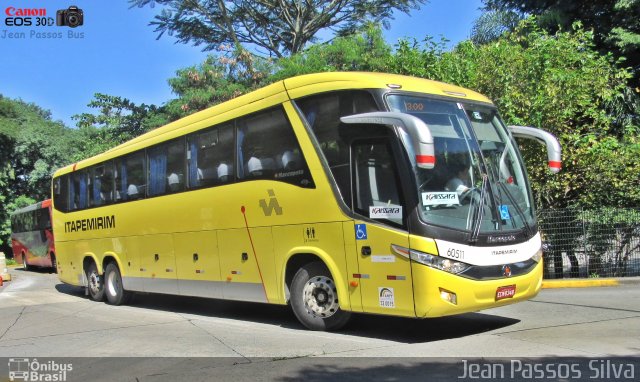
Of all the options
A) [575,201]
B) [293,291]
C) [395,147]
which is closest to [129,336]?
[293,291]

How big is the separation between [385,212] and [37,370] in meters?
4.49

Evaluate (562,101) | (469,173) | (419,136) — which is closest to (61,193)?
(469,173)

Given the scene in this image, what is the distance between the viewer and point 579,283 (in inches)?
517

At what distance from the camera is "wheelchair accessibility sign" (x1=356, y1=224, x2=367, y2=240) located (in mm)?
7332

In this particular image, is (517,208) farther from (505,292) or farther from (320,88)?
(320,88)

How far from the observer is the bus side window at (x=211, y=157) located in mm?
9633

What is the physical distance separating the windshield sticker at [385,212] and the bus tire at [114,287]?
26.7 ft

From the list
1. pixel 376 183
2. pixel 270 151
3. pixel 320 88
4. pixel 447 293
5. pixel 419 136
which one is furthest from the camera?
pixel 270 151

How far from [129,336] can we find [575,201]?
38.1 feet

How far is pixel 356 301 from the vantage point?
749 cm

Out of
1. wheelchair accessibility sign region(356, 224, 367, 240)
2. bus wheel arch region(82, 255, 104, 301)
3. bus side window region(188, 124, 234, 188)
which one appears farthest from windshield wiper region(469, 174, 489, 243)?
bus wheel arch region(82, 255, 104, 301)

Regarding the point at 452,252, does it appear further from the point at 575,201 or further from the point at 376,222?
the point at 575,201

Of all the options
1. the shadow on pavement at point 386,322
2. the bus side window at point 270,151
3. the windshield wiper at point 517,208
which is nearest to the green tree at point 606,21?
the windshield wiper at point 517,208

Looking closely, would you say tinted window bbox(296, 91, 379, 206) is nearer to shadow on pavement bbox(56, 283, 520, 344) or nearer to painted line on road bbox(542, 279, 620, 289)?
shadow on pavement bbox(56, 283, 520, 344)
